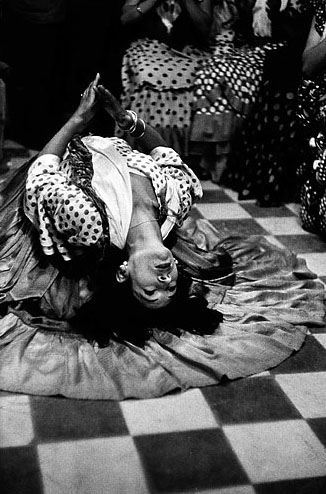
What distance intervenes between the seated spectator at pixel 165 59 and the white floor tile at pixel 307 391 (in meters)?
2.17

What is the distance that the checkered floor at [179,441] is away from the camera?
250 centimetres

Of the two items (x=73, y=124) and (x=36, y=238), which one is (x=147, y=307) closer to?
(x=36, y=238)

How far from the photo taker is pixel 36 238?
133 inches

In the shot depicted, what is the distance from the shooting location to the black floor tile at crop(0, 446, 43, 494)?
2.42 metres

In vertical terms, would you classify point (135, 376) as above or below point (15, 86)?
above

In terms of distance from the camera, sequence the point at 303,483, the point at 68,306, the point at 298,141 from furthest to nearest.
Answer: the point at 298,141, the point at 68,306, the point at 303,483

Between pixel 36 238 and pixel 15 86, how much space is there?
8.13 feet

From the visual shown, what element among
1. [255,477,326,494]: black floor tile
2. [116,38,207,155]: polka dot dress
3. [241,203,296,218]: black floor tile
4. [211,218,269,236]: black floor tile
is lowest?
[241,203,296,218]: black floor tile

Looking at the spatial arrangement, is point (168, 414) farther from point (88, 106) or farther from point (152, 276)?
point (88, 106)

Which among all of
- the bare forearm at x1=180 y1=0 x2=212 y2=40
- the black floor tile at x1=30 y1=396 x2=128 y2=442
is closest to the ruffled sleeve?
the black floor tile at x1=30 y1=396 x2=128 y2=442

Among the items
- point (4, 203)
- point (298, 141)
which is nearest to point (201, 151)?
point (298, 141)

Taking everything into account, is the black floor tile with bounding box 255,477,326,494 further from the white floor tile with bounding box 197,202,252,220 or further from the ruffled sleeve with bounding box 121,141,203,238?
the white floor tile with bounding box 197,202,252,220

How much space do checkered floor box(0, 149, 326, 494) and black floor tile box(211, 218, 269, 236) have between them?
1.33m

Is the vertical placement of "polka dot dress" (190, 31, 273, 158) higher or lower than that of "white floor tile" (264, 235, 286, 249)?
higher
